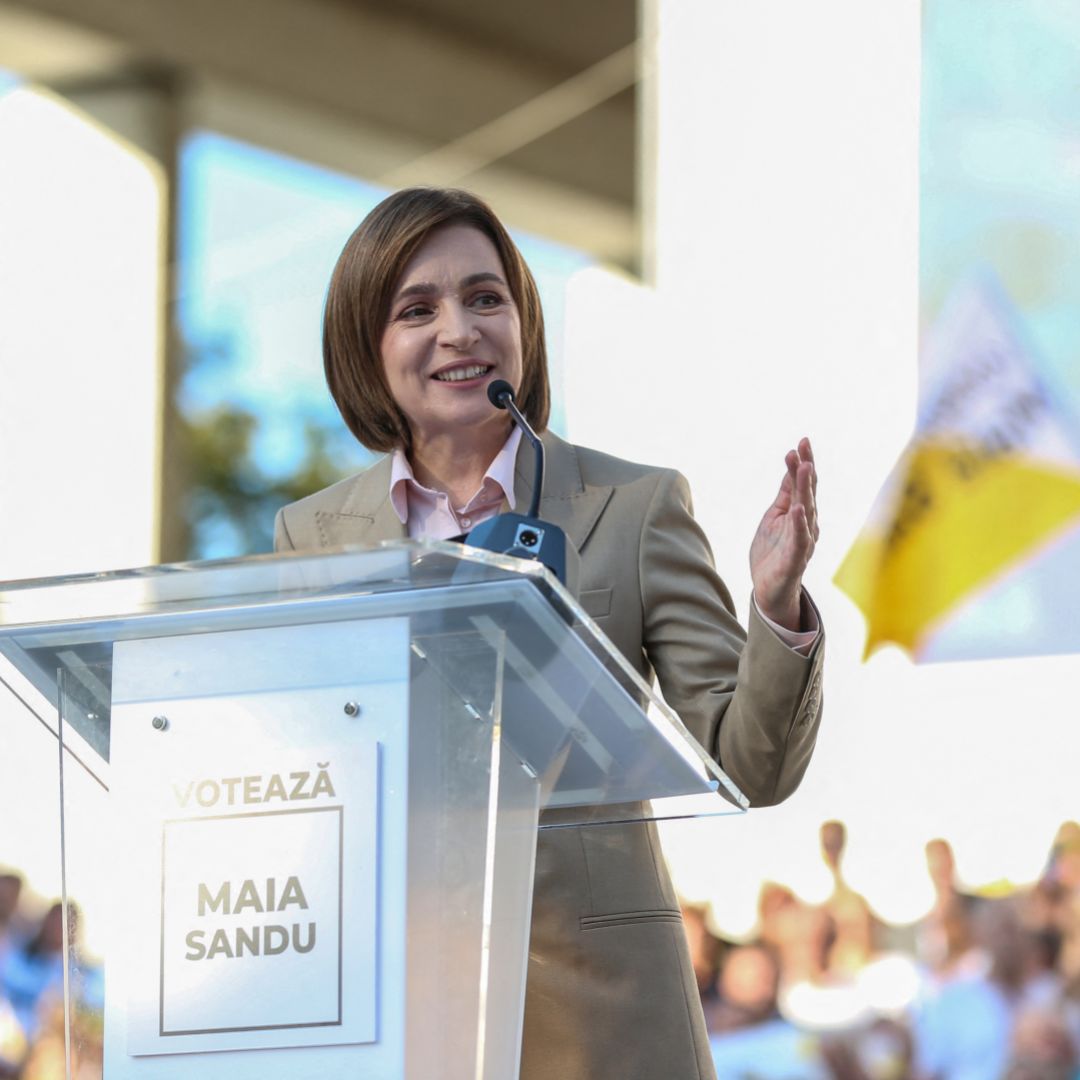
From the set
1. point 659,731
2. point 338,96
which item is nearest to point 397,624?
point 659,731

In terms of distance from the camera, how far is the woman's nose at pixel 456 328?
1463 millimetres

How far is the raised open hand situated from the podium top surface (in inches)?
8.7

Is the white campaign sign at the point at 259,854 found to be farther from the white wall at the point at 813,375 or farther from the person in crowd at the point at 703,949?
the person in crowd at the point at 703,949

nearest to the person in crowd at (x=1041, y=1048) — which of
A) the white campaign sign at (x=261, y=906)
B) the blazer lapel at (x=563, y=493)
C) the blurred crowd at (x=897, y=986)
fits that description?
the blurred crowd at (x=897, y=986)

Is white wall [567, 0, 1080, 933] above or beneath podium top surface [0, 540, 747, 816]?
above

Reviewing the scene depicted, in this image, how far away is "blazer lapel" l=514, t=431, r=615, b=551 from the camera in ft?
4.77

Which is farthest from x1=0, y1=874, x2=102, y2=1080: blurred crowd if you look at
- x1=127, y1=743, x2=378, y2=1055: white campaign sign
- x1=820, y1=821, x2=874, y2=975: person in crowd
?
x1=127, y1=743, x2=378, y2=1055: white campaign sign

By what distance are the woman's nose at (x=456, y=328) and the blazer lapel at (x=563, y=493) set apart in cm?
10

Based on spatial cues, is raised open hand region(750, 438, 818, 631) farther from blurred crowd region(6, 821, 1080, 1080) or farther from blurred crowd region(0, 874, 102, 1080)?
blurred crowd region(0, 874, 102, 1080)

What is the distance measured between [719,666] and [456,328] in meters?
0.36

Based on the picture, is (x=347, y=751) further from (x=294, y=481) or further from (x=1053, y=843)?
(x=294, y=481)

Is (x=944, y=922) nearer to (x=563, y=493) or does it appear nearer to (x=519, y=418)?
(x=563, y=493)

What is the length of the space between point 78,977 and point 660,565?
0.61 m

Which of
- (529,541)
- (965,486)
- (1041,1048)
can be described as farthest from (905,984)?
(529,541)
